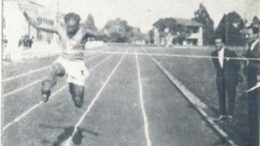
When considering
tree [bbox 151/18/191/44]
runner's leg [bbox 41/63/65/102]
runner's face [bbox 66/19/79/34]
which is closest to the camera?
runner's leg [bbox 41/63/65/102]

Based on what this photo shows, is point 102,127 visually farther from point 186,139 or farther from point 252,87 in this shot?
point 252,87

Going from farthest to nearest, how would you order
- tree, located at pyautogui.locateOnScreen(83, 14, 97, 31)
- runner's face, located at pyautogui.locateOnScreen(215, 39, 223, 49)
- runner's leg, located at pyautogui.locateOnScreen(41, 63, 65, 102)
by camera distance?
runner's face, located at pyautogui.locateOnScreen(215, 39, 223, 49) → tree, located at pyautogui.locateOnScreen(83, 14, 97, 31) → runner's leg, located at pyautogui.locateOnScreen(41, 63, 65, 102)

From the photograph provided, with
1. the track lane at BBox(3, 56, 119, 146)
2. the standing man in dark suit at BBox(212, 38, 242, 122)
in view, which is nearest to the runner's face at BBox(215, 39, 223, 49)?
the standing man in dark suit at BBox(212, 38, 242, 122)

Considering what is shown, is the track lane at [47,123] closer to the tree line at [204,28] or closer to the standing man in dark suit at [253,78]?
the tree line at [204,28]

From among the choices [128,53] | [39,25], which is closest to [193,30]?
[128,53]

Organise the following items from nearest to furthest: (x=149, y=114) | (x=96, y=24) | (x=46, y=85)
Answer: (x=46, y=85)
(x=96, y=24)
(x=149, y=114)

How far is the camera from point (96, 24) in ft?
20.0

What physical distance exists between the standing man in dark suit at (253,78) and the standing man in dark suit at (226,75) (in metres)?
0.33

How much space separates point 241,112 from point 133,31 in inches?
74.6

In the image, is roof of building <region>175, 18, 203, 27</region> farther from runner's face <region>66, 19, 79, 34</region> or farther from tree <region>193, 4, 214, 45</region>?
runner's face <region>66, 19, 79, 34</region>

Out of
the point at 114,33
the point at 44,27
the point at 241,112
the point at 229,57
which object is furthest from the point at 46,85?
the point at 241,112

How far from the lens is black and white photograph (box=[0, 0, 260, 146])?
545 centimetres

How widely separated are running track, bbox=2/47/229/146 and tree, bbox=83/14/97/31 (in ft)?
2.00

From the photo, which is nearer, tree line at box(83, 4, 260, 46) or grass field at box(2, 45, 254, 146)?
grass field at box(2, 45, 254, 146)
